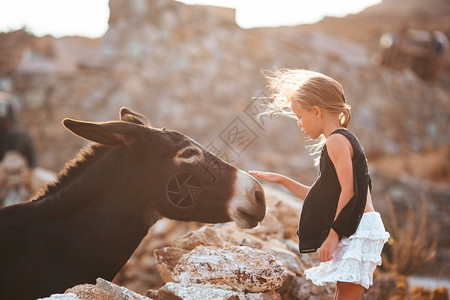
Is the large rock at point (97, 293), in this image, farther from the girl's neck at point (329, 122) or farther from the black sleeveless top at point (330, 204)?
the girl's neck at point (329, 122)

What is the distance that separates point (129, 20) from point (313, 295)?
39.2ft

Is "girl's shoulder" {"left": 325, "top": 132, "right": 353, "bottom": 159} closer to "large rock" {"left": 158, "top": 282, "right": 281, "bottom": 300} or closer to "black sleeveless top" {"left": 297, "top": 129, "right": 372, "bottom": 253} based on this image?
"black sleeveless top" {"left": 297, "top": 129, "right": 372, "bottom": 253}

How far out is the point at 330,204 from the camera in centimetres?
258

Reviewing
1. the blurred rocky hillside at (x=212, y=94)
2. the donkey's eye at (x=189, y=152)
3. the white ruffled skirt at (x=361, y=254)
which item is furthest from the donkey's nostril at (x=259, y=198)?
the blurred rocky hillside at (x=212, y=94)

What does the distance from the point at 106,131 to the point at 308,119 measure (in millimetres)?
1228

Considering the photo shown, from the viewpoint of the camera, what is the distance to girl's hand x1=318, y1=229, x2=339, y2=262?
2438 mm

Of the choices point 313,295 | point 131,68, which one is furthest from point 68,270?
point 131,68

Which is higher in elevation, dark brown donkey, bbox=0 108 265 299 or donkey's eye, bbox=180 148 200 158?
donkey's eye, bbox=180 148 200 158

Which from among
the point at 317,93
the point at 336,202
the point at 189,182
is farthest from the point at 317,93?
the point at 189,182

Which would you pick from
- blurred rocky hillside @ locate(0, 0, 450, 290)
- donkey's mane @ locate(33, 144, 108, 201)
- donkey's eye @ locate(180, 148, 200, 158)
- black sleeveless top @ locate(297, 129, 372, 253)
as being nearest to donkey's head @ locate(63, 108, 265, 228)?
donkey's eye @ locate(180, 148, 200, 158)

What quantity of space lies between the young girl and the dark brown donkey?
47 cm

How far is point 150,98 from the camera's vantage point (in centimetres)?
1254

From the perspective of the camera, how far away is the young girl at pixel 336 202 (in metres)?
2.45

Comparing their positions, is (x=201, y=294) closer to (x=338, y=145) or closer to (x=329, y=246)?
(x=329, y=246)
